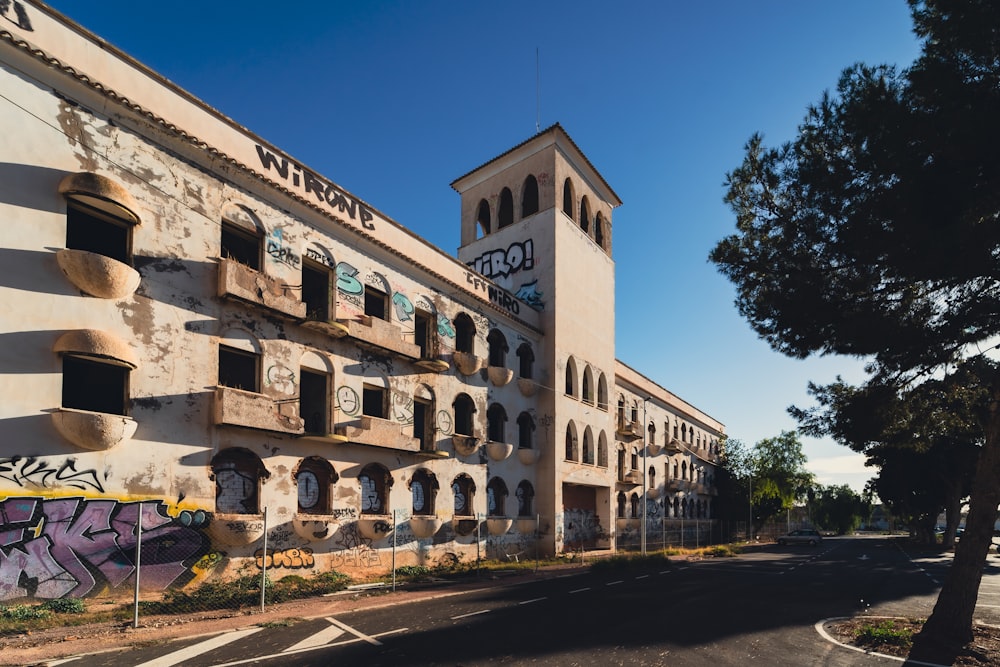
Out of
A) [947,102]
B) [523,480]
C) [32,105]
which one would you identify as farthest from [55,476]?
[523,480]

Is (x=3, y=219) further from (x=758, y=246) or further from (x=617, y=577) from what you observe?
(x=617, y=577)

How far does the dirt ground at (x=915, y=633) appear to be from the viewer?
9.17 meters

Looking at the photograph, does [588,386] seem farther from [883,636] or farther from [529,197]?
[883,636]

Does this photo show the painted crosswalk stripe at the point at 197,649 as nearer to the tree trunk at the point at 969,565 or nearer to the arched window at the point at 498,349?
the tree trunk at the point at 969,565

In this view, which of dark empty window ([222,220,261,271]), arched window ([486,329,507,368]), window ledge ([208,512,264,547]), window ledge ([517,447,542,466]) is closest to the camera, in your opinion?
window ledge ([208,512,264,547])

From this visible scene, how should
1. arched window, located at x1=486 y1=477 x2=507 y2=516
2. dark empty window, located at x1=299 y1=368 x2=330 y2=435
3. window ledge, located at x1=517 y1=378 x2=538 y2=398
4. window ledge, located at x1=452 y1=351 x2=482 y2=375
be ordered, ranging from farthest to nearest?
window ledge, located at x1=517 y1=378 x2=538 y2=398
arched window, located at x1=486 y1=477 x2=507 y2=516
window ledge, located at x1=452 y1=351 x2=482 y2=375
dark empty window, located at x1=299 y1=368 x2=330 y2=435

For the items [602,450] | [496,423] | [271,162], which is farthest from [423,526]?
[602,450]

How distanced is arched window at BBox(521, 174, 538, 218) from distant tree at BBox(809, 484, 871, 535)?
283 ft

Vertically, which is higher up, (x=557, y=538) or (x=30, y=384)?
(x=30, y=384)

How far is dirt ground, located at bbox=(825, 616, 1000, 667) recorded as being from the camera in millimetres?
9172

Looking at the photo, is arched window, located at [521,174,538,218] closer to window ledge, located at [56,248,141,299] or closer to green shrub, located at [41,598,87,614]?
window ledge, located at [56,248,141,299]

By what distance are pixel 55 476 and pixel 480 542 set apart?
15.9 metres

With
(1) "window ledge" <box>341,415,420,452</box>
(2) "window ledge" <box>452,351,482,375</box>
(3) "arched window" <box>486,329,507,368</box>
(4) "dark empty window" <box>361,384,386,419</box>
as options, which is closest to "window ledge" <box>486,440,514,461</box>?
(2) "window ledge" <box>452,351,482,375</box>

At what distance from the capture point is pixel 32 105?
1205 centimetres
